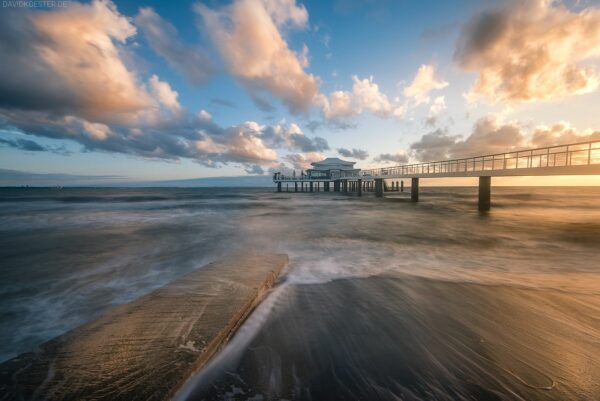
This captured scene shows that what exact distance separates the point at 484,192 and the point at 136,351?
25.4 metres

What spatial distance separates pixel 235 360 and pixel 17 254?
1123 cm

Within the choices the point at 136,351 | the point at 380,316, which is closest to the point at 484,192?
the point at 380,316

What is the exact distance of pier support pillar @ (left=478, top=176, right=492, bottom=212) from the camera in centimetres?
2035

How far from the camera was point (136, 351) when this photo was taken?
104 inches

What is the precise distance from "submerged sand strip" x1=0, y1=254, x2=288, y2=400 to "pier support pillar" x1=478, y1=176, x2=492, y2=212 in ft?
73.5

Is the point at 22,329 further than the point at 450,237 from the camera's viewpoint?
No

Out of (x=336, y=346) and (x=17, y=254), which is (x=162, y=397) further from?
(x=17, y=254)

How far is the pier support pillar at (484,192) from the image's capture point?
Answer: 20.4 m

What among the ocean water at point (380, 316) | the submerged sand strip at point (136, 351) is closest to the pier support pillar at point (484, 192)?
the ocean water at point (380, 316)

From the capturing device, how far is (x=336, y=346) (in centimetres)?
323

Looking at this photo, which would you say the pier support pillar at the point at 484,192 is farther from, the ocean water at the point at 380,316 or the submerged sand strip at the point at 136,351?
the submerged sand strip at the point at 136,351

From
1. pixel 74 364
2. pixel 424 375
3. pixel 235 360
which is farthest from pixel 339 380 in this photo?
pixel 74 364

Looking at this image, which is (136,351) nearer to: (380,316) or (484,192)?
(380,316)

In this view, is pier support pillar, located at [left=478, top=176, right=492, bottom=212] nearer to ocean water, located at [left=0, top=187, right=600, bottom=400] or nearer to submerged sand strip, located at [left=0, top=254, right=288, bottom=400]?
ocean water, located at [left=0, top=187, right=600, bottom=400]
